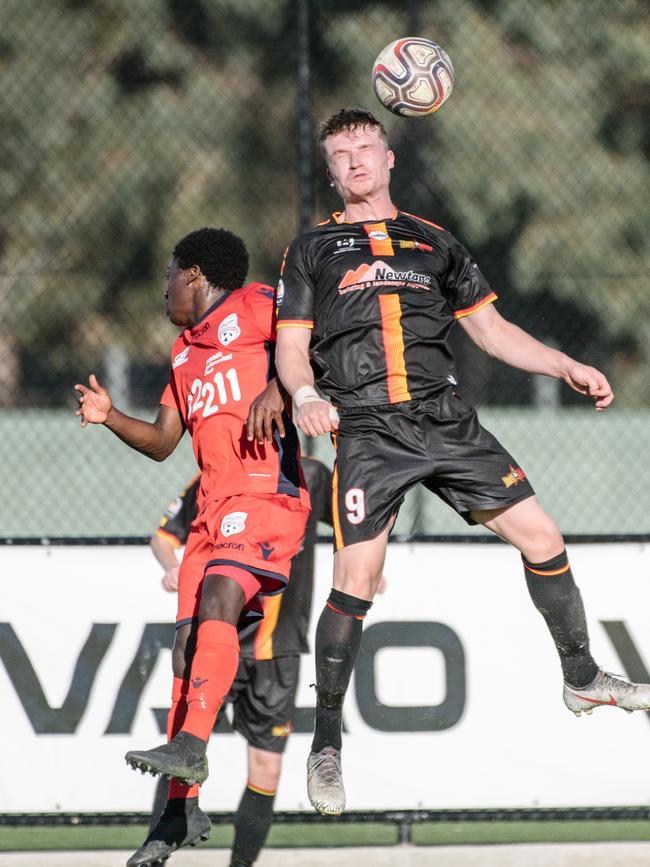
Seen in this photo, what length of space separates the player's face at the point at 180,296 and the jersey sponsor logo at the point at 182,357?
0.45 feet

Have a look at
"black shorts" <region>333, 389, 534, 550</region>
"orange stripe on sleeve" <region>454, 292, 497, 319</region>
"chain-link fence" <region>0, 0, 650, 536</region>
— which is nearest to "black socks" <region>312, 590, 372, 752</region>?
"black shorts" <region>333, 389, 534, 550</region>

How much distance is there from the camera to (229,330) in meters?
5.15

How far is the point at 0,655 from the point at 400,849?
6.77ft

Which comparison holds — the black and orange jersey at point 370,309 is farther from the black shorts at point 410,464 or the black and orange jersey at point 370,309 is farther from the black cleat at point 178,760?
the black cleat at point 178,760

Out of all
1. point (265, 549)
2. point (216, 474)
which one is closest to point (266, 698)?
point (265, 549)

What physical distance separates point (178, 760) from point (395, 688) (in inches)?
76.4

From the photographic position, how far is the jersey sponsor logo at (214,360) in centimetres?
511

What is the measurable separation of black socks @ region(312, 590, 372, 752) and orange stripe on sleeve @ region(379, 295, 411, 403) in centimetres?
75

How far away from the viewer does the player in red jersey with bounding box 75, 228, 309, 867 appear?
15.2 ft

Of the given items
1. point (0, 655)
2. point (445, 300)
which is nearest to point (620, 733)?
point (445, 300)

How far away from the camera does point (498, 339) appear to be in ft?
16.2

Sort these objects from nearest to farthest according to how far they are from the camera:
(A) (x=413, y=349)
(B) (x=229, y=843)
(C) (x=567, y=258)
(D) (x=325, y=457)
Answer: (A) (x=413, y=349)
(B) (x=229, y=843)
(D) (x=325, y=457)
(C) (x=567, y=258)

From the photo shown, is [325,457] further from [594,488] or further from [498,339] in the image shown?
[498,339]

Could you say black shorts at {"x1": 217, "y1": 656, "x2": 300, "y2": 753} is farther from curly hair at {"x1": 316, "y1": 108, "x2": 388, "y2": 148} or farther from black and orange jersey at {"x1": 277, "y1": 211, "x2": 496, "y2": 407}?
curly hair at {"x1": 316, "y1": 108, "x2": 388, "y2": 148}
